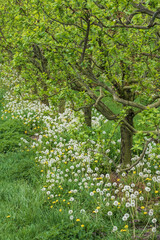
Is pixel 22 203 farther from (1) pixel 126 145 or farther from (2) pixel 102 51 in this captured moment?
(2) pixel 102 51

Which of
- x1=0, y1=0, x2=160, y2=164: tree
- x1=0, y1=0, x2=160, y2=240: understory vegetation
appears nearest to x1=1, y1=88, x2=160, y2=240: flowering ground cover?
x1=0, y1=0, x2=160, y2=240: understory vegetation

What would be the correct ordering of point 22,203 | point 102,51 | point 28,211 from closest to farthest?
point 28,211 < point 22,203 < point 102,51

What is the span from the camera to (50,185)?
556cm

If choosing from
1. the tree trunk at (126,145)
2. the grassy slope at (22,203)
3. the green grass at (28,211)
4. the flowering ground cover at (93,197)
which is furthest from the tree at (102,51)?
the grassy slope at (22,203)

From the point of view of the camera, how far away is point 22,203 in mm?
5105

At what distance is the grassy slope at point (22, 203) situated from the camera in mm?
4305

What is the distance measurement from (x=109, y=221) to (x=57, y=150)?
3.09 metres

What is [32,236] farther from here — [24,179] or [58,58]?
[58,58]

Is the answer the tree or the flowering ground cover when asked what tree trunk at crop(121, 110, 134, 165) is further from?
the flowering ground cover

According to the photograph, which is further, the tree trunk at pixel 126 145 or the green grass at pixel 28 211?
the tree trunk at pixel 126 145

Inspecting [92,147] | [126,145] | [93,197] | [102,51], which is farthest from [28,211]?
[102,51]

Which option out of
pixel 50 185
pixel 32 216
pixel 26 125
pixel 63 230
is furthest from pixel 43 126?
pixel 63 230

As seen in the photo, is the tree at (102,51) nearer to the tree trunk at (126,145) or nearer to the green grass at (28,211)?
the tree trunk at (126,145)

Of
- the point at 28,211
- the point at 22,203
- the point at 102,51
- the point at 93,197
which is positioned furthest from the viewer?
the point at 102,51
